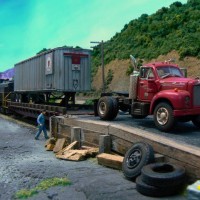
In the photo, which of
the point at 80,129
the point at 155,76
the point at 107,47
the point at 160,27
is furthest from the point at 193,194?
the point at 107,47

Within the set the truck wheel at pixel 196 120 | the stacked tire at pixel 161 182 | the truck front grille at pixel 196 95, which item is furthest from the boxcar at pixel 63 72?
the stacked tire at pixel 161 182

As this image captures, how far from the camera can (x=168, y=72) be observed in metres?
12.9

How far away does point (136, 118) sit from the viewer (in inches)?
593

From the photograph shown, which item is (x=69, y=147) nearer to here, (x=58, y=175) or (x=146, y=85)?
(x=58, y=175)

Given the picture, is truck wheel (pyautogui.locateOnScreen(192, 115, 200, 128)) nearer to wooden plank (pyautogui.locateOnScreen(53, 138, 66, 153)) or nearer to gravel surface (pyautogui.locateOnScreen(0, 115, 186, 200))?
gravel surface (pyautogui.locateOnScreen(0, 115, 186, 200))

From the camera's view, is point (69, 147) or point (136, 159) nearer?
point (136, 159)

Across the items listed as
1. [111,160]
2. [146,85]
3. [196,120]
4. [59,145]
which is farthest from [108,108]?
[111,160]

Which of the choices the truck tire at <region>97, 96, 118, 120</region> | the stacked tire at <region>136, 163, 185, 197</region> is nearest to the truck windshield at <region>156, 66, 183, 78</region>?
the truck tire at <region>97, 96, 118, 120</region>

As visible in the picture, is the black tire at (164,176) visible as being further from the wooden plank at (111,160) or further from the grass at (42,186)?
the grass at (42,186)

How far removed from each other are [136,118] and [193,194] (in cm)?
902

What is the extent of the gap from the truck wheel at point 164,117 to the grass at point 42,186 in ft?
11.7

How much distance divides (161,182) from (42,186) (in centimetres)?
298

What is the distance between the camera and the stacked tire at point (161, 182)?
8.22 m

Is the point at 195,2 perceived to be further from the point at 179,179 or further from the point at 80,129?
the point at 179,179
